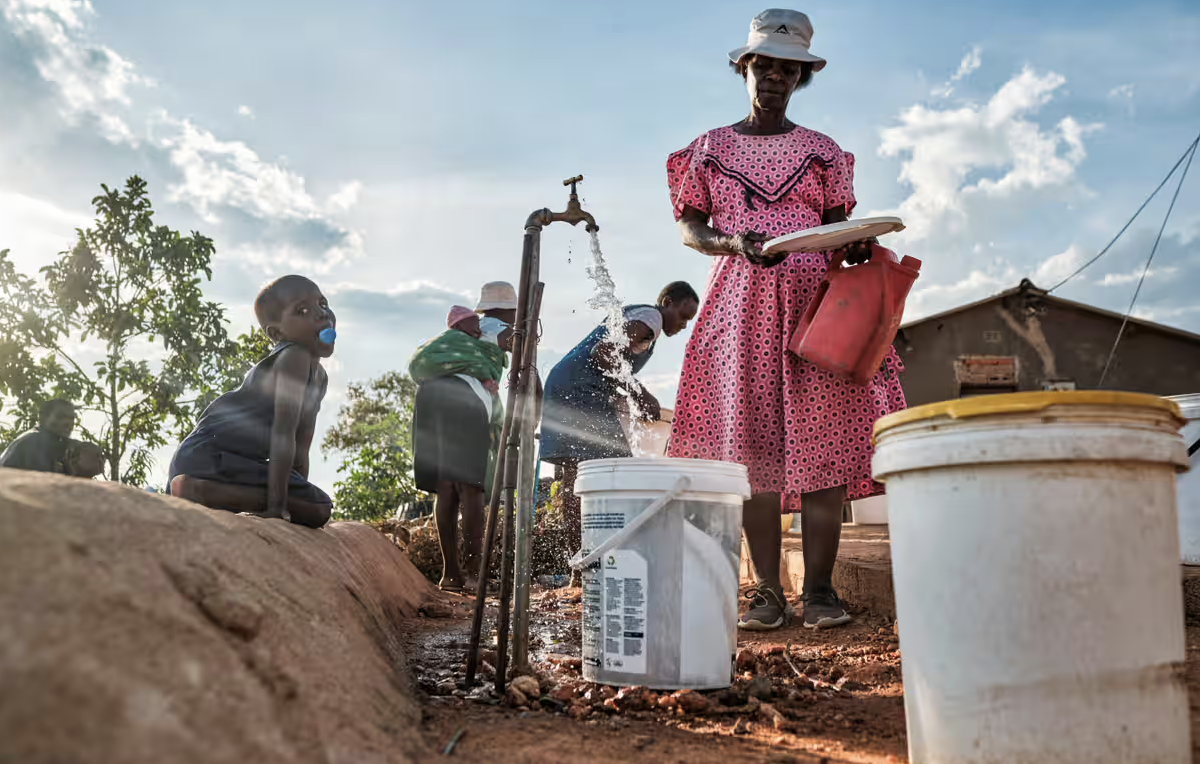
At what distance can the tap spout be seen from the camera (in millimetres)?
2635

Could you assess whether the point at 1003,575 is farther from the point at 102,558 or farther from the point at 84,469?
the point at 84,469

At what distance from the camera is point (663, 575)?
2373 mm

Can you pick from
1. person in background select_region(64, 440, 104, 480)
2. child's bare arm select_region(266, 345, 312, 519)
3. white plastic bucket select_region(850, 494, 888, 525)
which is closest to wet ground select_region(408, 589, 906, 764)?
child's bare arm select_region(266, 345, 312, 519)

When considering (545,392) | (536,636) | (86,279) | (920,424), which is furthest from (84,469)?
(920,424)

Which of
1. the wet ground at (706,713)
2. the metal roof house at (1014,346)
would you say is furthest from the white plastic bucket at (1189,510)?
the metal roof house at (1014,346)

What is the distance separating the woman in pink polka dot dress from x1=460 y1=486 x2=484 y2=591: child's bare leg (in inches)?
89.7

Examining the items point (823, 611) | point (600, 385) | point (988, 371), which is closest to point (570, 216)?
point (823, 611)

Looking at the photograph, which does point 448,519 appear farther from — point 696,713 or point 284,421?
point 696,713

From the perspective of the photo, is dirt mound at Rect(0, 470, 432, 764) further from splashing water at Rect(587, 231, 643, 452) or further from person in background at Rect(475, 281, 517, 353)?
person in background at Rect(475, 281, 517, 353)

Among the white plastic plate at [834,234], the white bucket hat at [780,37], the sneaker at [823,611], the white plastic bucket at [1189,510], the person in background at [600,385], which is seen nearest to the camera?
the white plastic plate at [834,234]

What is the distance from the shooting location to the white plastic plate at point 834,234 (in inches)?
119

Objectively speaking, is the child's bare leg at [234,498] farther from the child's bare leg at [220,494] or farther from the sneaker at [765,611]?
the sneaker at [765,611]

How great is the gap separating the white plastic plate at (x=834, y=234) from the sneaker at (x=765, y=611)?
1302 mm

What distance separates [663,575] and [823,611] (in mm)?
1199
